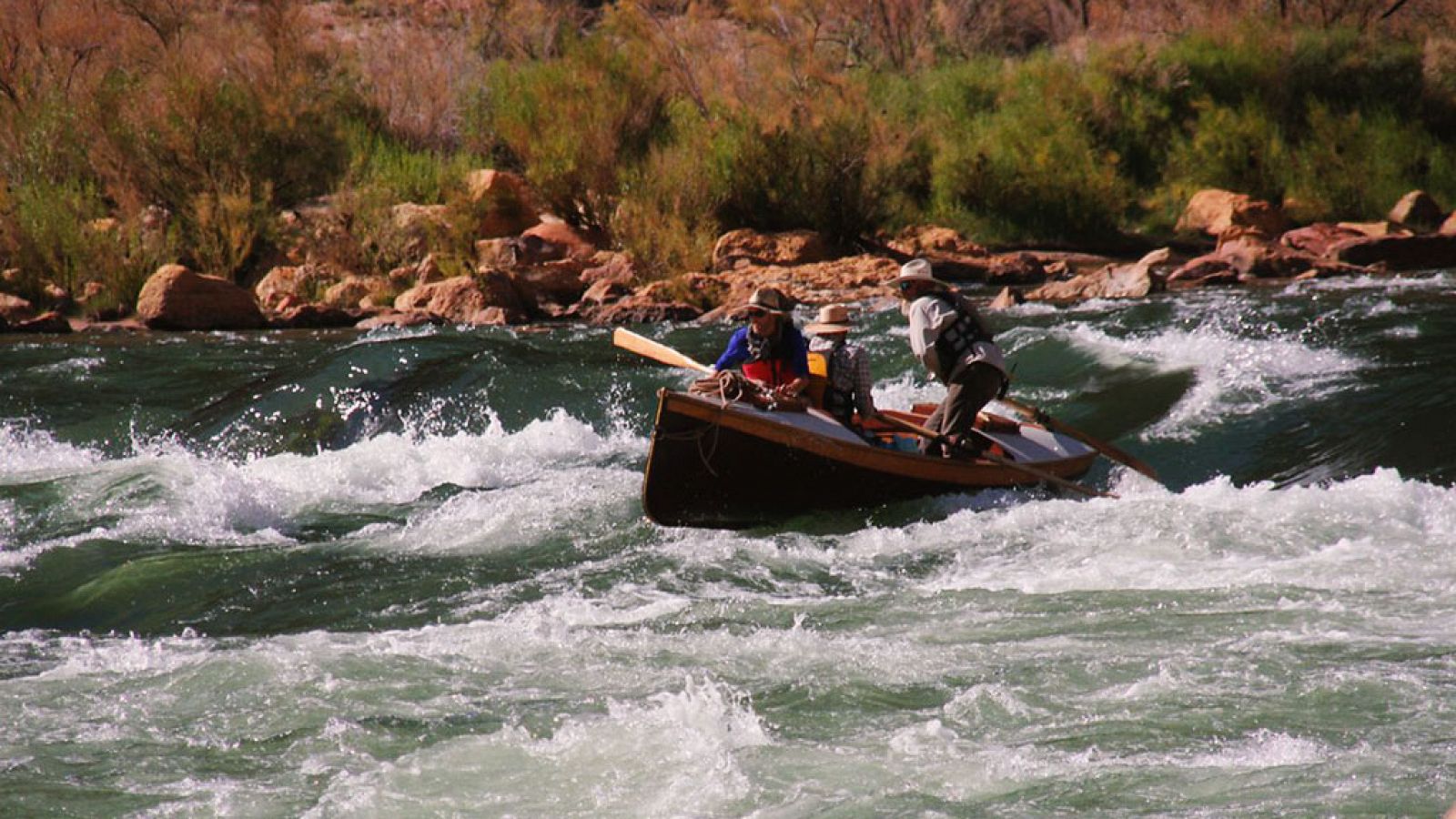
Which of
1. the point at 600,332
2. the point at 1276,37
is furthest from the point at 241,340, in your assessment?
the point at 1276,37

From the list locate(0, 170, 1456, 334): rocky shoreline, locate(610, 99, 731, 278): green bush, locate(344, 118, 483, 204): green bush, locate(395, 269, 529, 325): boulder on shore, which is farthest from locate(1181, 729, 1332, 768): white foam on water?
locate(344, 118, 483, 204): green bush

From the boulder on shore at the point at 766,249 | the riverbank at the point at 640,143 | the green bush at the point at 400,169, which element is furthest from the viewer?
the green bush at the point at 400,169

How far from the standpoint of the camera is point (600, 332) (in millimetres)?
15891

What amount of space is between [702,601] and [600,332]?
30.2 ft

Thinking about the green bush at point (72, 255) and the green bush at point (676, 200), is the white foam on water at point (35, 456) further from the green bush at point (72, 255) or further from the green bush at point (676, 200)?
the green bush at point (676, 200)

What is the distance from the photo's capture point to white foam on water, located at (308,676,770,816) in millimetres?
4594

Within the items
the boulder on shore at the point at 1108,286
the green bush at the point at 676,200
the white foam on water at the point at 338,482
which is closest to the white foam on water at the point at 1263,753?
the white foam on water at the point at 338,482

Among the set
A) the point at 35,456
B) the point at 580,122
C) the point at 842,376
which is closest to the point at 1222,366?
the point at 842,376

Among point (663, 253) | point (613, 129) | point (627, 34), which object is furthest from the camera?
point (627, 34)

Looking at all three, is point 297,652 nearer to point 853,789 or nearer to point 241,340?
point 853,789

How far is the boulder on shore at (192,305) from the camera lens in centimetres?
1664

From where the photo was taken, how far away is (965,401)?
29.2 feet

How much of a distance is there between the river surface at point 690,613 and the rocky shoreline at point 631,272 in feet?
14.3

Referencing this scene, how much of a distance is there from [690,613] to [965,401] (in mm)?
2839
